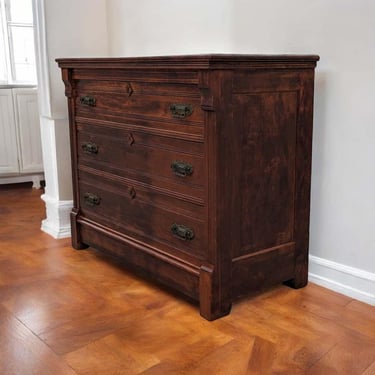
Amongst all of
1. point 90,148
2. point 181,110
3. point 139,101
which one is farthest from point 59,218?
point 181,110

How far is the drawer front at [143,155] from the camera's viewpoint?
201 centimetres

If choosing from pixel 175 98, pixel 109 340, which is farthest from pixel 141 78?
pixel 109 340

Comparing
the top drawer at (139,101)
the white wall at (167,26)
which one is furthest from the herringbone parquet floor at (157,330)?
the white wall at (167,26)

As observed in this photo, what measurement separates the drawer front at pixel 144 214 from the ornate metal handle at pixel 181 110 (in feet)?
1.15

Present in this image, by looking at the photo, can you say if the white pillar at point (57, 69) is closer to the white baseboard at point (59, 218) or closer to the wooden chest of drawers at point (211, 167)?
the white baseboard at point (59, 218)

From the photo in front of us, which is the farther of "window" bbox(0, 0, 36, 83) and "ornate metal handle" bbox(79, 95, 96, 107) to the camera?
"window" bbox(0, 0, 36, 83)

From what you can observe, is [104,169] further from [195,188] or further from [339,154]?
[339,154]

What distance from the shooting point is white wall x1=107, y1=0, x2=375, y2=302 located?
207 centimetres

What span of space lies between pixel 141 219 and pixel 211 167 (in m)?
0.57

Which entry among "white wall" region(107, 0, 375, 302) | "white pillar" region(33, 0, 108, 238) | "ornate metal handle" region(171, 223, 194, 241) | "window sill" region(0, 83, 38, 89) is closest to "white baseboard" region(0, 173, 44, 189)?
"window sill" region(0, 83, 38, 89)

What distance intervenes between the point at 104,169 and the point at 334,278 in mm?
1193

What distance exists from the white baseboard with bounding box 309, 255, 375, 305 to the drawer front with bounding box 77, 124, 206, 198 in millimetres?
721

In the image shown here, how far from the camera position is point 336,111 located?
217 cm

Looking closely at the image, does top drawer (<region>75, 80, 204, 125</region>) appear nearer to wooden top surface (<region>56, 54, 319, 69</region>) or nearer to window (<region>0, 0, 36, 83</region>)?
wooden top surface (<region>56, 54, 319, 69</region>)
